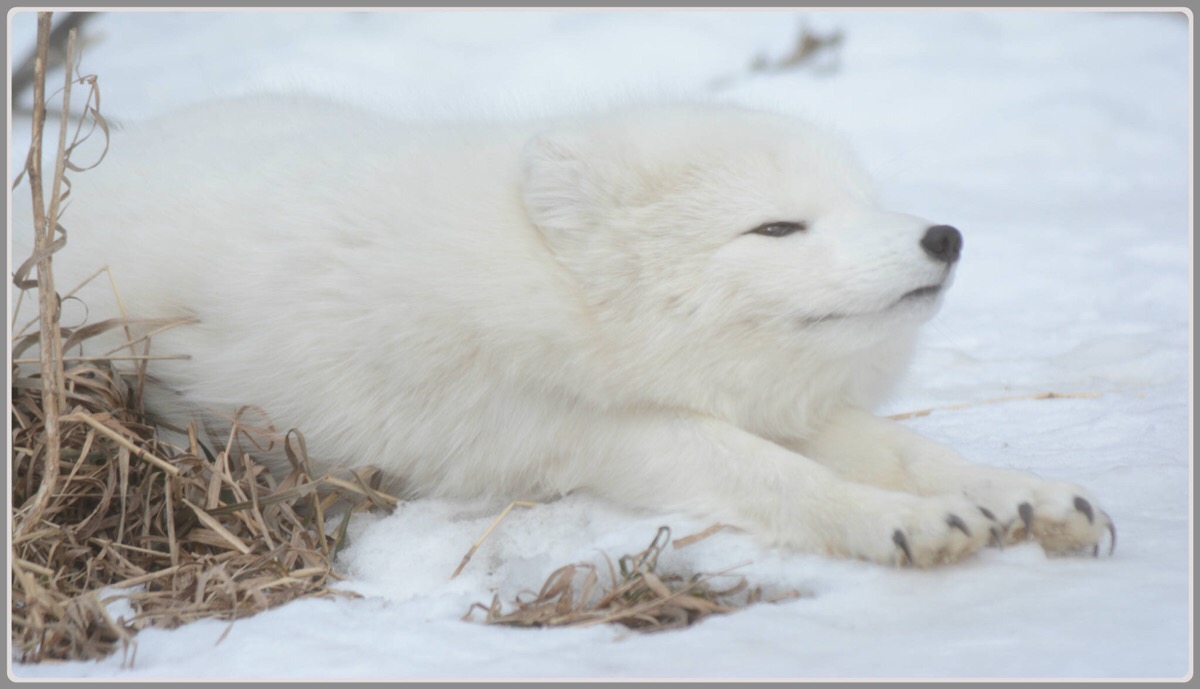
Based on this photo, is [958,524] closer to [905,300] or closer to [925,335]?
[905,300]

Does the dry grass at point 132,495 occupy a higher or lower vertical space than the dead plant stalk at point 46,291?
lower

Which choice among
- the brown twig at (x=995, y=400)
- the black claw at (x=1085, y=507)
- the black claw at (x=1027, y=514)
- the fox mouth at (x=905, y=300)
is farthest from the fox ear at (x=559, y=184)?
the brown twig at (x=995, y=400)

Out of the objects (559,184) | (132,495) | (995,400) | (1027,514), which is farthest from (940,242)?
(132,495)

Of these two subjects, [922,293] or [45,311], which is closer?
[922,293]

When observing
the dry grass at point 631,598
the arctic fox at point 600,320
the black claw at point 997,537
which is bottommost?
the dry grass at point 631,598

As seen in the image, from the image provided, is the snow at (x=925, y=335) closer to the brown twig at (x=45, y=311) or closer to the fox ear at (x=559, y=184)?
the brown twig at (x=45, y=311)

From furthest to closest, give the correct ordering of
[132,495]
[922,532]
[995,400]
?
[995,400]
[132,495]
[922,532]

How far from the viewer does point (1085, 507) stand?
2867 mm

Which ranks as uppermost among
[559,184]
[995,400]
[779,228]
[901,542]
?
[559,184]

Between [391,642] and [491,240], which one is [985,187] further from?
[391,642]

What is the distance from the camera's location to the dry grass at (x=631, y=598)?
2.74 m

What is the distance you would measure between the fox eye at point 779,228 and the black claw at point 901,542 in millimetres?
830

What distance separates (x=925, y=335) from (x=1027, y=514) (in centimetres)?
285

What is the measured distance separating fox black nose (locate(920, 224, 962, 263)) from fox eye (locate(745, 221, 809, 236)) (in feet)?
1.05
